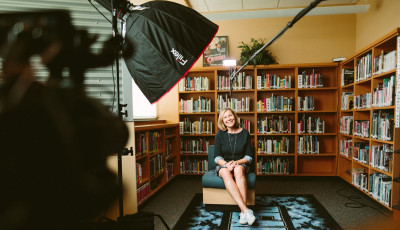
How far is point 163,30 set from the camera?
0.69 metres

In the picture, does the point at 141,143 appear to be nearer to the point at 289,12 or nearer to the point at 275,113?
the point at 275,113

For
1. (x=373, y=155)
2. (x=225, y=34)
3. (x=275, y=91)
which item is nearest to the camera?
(x=373, y=155)

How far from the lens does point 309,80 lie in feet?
12.8

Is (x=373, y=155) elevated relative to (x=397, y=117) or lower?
lower

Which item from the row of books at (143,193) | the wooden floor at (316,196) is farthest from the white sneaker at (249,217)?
the row of books at (143,193)

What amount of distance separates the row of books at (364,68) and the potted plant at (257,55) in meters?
1.30

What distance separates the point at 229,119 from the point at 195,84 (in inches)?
59.2

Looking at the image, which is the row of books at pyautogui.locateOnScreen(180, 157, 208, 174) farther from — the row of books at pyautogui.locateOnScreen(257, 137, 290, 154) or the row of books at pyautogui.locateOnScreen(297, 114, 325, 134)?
the row of books at pyautogui.locateOnScreen(297, 114, 325, 134)

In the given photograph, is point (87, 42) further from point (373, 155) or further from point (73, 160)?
point (373, 155)

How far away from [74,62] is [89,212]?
0.14 meters

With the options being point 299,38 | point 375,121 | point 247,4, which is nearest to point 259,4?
point 247,4

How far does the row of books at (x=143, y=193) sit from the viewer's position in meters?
2.64

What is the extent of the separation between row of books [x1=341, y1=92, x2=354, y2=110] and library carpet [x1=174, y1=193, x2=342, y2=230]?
1.62m

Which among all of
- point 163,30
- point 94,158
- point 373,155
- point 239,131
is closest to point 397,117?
point 373,155
